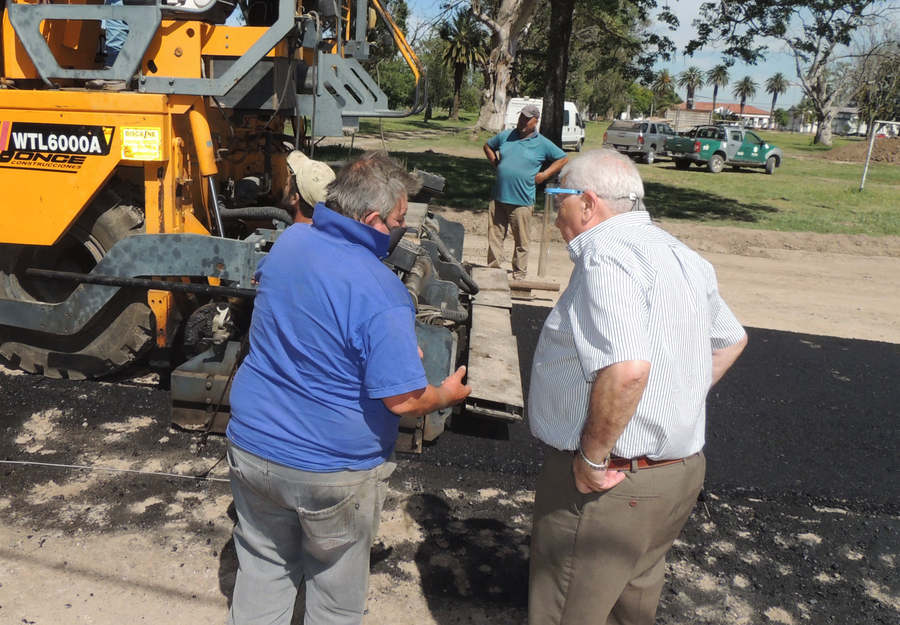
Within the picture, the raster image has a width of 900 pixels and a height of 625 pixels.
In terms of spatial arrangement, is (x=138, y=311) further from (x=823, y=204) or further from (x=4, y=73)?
(x=823, y=204)

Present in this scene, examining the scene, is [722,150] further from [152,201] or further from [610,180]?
[610,180]

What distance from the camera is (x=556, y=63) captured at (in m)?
15.4

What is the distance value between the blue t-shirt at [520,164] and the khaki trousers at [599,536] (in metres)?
5.71

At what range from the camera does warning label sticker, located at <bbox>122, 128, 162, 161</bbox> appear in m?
4.20

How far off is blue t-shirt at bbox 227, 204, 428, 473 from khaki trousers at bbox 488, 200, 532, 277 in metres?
5.76

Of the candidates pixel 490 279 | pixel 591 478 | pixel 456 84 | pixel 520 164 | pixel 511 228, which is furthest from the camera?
pixel 456 84

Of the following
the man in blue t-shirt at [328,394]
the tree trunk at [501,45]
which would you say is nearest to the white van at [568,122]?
the tree trunk at [501,45]

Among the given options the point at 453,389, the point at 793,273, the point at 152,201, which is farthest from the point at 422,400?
the point at 793,273

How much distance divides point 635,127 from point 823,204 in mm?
12028

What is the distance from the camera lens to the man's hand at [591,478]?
7.02ft

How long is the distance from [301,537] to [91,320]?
8.96 ft

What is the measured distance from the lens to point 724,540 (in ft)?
12.0

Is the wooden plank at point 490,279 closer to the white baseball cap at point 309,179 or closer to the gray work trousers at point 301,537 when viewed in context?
the white baseball cap at point 309,179

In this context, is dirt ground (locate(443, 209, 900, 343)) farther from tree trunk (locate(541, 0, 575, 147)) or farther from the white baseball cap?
the white baseball cap
